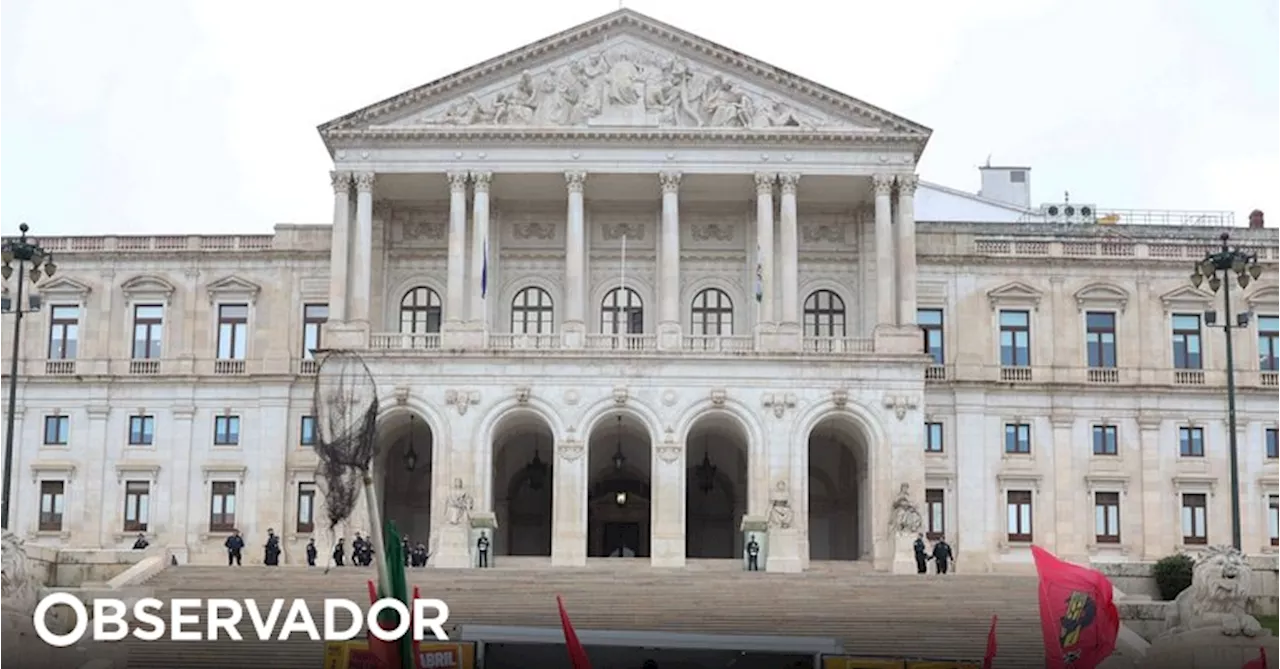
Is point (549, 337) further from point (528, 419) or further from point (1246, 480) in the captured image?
point (1246, 480)

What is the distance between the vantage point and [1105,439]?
61875 mm

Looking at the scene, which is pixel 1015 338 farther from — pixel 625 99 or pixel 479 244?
pixel 479 244

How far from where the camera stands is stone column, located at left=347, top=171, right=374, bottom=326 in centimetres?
5828

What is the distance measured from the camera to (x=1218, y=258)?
131 feet

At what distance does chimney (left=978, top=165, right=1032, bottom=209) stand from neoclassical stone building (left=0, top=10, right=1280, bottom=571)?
20.3m

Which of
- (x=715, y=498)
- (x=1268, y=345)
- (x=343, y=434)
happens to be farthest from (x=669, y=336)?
(x=343, y=434)

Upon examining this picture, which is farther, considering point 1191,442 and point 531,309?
point 531,309

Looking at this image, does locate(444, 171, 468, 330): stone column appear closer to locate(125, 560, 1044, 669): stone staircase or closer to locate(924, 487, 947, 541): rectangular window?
locate(125, 560, 1044, 669): stone staircase


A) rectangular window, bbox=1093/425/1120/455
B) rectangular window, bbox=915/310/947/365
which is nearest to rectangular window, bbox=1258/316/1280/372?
rectangular window, bbox=1093/425/1120/455

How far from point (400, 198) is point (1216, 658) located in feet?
119

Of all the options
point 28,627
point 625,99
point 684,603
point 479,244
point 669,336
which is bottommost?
point 684,603

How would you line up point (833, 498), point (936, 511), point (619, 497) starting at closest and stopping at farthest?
1. point (936, 511)
2. point (619, 497)
3. point (833, 498)

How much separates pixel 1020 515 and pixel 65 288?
34454mm

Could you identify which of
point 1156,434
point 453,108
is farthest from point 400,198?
point 1156,434
